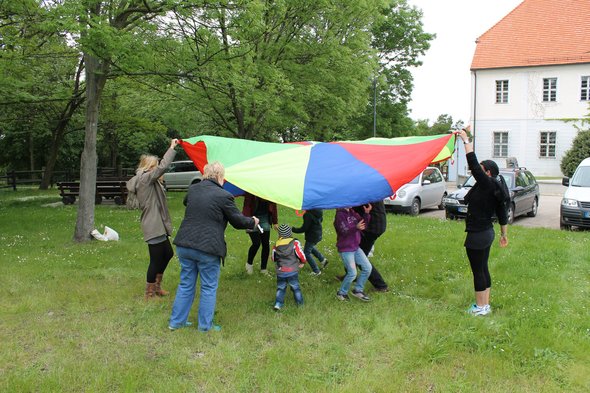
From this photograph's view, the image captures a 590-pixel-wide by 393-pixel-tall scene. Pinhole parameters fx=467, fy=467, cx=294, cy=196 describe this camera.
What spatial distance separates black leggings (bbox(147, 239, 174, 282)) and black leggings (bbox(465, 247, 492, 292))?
12.3ft

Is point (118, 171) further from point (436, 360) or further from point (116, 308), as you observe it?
point (436, 360)

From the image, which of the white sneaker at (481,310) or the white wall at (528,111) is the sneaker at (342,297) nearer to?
the white sneaker at (481,310)

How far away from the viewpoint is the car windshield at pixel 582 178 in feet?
40.6

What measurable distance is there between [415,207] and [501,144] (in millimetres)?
22976

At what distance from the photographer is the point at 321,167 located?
232 inches

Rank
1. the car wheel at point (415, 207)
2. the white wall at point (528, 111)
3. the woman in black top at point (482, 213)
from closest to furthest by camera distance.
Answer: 1. the woman in black top at point (482, 213)
2. the car wheel at point (415, 207)
3. the white wall at point (528, 111)

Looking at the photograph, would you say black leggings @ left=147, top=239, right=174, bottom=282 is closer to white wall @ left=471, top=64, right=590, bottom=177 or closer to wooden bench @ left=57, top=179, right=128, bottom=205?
wooden bench @ left=57, top=179, right=128, bottom=205

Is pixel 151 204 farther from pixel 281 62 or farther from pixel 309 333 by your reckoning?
pixel 281 62

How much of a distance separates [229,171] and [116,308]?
90.6 inches

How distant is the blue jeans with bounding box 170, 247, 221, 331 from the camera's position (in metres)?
5.03

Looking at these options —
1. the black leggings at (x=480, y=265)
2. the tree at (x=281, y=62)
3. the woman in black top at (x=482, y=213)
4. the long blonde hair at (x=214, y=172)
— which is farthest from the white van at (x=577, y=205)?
the long blonde hair at (x=214, y=172)

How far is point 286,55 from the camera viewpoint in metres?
17.4

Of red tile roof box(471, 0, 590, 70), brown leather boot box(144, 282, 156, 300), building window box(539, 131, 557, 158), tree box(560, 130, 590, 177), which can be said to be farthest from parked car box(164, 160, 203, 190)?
building window box(539, 131, 557, 158)

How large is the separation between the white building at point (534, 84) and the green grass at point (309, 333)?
1131 inches
